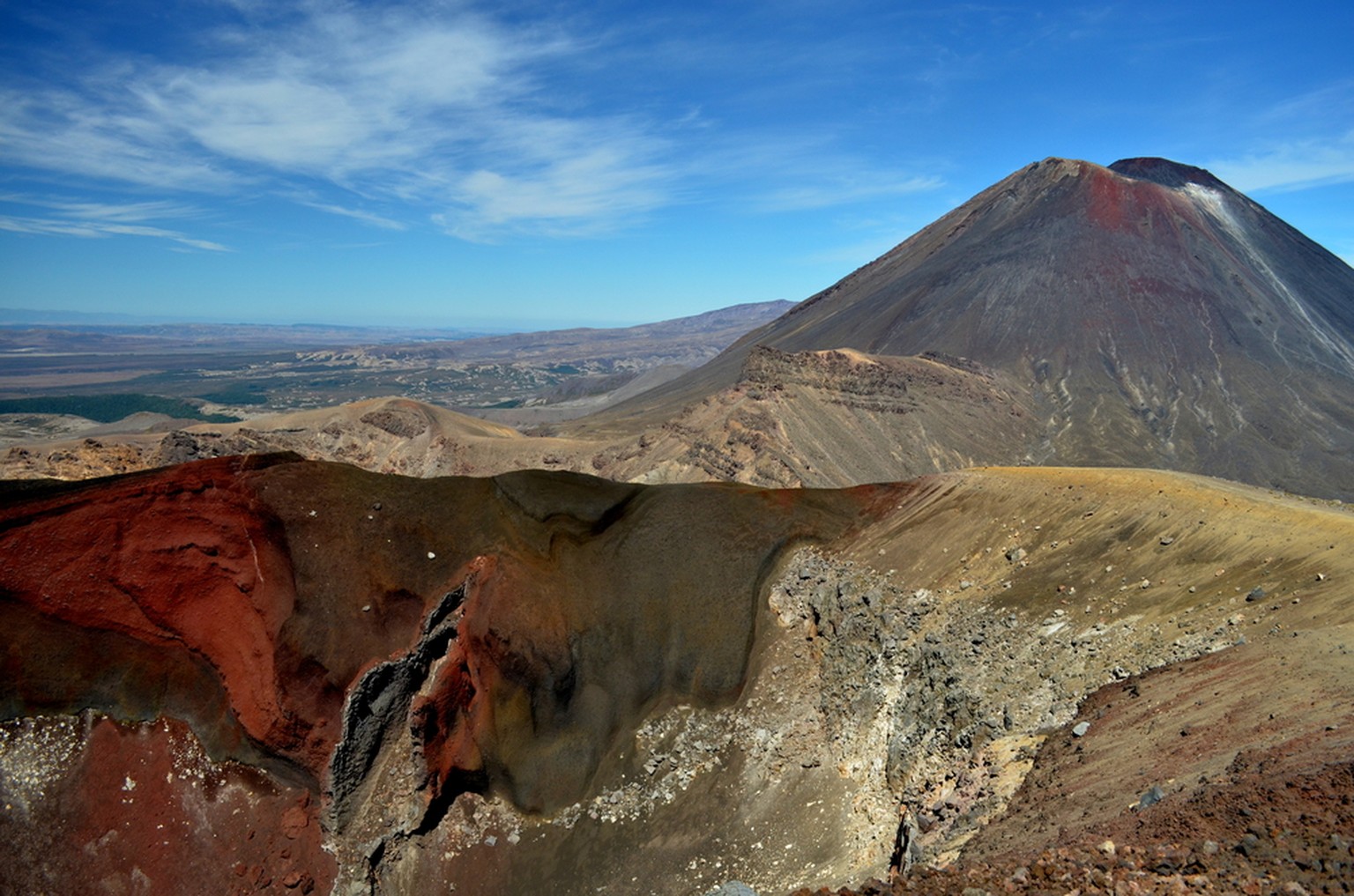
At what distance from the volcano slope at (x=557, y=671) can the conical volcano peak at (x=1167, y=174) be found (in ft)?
365

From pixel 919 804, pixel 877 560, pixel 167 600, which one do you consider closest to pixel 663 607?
pixel 877 560

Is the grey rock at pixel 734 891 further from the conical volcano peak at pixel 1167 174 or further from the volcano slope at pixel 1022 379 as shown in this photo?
the conical volcano peak at pixel 1167 174

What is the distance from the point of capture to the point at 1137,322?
89.7 metres

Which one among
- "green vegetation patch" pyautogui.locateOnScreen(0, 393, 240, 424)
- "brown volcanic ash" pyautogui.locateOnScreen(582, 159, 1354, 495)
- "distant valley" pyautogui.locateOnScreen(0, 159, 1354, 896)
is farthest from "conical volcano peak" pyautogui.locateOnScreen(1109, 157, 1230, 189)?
"green vegetation patch" pyautogui.locateOnScreen(0, 393, 240, 424)

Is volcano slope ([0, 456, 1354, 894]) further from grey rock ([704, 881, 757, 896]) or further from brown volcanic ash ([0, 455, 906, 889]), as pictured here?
grey rock ([704, 881, 757, 896])

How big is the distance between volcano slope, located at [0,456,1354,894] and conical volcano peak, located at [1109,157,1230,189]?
111 metres

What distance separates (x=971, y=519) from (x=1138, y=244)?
9306cm

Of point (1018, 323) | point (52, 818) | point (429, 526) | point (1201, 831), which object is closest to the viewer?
point (1201, 831)

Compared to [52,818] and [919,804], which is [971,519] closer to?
[919,804]

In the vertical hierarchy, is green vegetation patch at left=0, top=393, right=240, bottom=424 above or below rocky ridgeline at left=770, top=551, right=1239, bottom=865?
below

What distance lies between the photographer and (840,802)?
19.5m

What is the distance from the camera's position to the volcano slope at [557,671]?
17.4m

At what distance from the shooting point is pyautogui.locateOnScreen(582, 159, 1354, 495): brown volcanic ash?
73375mm

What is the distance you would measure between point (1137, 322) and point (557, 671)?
91.1 m
